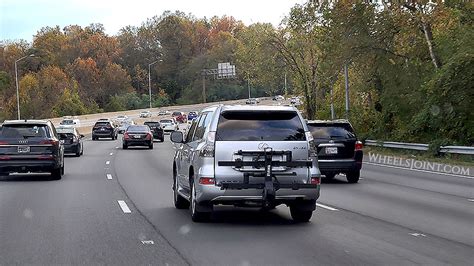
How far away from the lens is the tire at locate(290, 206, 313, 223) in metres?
12.5

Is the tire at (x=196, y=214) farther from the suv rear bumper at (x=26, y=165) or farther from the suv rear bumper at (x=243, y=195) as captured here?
the suv rear bumper at (x=26, y=165)

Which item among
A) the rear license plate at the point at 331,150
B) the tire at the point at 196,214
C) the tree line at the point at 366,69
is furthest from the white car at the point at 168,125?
the tire at the point at 196,214

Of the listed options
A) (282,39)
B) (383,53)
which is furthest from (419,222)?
(282,39)

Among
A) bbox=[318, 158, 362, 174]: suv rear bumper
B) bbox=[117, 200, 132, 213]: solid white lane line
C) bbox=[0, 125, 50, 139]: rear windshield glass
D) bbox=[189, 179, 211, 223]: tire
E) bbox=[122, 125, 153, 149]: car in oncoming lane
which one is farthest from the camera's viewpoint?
bbox=[122, 125, 153, 149]: car in oncoming lane

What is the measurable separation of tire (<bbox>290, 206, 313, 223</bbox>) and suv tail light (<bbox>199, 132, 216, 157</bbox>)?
1.89 m

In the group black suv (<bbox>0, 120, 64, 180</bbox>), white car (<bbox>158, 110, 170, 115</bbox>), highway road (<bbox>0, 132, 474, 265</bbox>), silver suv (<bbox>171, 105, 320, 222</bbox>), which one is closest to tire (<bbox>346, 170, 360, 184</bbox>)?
highway road (<bbox>0, 132, 474, 265</bbox>)

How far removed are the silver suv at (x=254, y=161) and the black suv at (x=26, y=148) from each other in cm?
1019

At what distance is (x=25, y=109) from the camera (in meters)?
102

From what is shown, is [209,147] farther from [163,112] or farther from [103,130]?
[163,112]

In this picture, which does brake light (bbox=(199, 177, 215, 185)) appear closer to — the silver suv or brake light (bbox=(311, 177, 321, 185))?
the silver suv

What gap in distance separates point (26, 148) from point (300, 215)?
11092mm

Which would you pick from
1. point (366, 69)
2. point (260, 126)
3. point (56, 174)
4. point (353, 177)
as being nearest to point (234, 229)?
point (260, 126)

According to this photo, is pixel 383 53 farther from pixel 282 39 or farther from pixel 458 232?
pixel 458 232

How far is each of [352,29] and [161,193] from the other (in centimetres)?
2286
